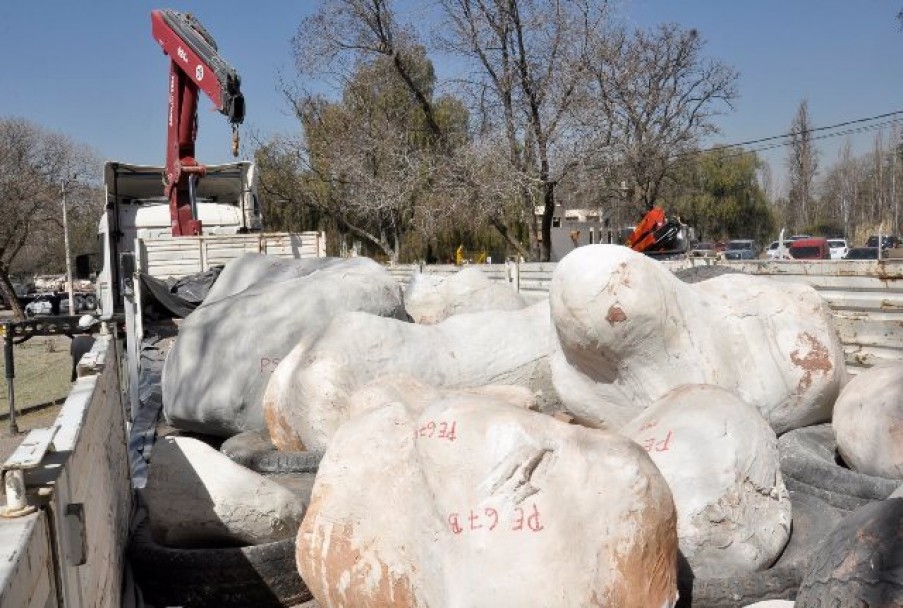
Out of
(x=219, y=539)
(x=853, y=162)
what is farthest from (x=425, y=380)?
(x=853, y=162)

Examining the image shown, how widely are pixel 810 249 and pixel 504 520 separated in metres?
27.9

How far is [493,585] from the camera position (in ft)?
7.31

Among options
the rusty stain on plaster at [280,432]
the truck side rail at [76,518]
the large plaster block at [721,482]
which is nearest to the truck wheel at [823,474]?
the large plaster block at [721,482]

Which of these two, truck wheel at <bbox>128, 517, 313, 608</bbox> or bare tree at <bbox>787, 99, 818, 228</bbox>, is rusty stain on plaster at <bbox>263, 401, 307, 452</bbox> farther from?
bare tree at <bbox>787, 99, 818, 228</bbox>

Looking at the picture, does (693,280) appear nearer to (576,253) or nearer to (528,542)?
(576,253)

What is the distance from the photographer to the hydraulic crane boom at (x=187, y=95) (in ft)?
33.6

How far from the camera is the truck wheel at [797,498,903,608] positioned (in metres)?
1.98

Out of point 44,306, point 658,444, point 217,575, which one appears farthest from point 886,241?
point 217,575

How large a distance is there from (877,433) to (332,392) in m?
2.46

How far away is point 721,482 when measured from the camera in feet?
9.53

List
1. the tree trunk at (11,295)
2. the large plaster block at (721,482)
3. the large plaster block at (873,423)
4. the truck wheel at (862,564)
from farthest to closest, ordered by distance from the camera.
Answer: the tree trunk at (11,295) → the large plaster block at (873,423) → the large plaster block at (721,482) → the truck wheel at (862,564)

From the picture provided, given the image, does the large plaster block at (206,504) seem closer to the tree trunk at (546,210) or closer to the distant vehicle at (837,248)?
the tree trunk at (546,210)

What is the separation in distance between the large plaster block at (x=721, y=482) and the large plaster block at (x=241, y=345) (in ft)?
7.72

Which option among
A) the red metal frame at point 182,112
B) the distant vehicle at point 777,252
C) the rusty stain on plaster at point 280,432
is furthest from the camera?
the distant vehicle at point 777,252
